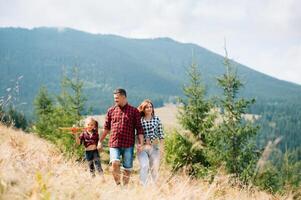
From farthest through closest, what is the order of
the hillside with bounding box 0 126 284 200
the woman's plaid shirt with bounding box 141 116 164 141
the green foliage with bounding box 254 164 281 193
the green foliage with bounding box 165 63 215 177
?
1. the green foliage with bounding box 165 63 215 177
2. the green foliage with bounding box 254 164 281 193
3. the woman's plaid shirt with bounding box 141 116 164 141
4. the hillside with bounding box 0 126 284 200

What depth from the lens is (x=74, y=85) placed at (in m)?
28.4

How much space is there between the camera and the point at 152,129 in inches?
366

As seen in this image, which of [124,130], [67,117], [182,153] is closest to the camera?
[124,130]

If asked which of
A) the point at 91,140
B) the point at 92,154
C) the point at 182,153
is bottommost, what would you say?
the point at 182,153

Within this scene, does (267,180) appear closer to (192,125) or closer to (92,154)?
(192,125)

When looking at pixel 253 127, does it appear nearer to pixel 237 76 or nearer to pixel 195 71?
pixel 237 76

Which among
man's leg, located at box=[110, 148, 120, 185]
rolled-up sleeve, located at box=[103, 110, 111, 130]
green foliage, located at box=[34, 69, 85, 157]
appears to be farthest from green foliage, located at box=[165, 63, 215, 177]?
man's leg, located at box=[110, 148, 120, 185]

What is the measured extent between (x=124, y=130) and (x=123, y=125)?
0.10 m

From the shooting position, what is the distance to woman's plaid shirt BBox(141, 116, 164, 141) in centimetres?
931

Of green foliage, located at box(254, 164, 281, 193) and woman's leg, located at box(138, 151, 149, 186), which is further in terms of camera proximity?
green foliage, located at box(254, 164, 281, 193)

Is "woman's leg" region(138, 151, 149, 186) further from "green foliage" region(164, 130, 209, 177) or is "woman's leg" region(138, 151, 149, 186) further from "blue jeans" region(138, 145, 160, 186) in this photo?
"green foliage" region(164, 130, 209, 177)

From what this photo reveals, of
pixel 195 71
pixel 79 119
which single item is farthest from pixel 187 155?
pixel 79 119

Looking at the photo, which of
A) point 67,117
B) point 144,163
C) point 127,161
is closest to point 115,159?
point 127,161

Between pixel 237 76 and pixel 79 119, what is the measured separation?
9.03 m
